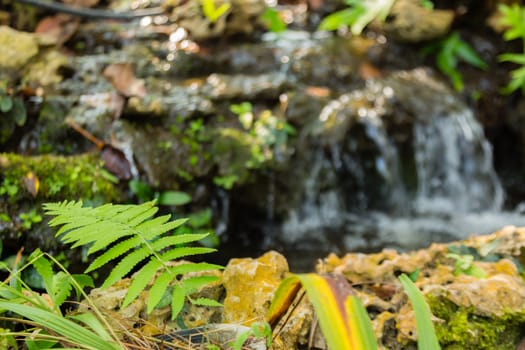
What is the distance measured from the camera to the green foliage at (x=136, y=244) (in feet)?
4.61

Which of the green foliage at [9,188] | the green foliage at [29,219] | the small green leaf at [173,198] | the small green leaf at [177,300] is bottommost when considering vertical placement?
the small green leaf at [173,198]

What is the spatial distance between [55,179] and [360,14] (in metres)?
5.01

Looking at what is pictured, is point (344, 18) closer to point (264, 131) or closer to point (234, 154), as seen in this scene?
point (264, 131)

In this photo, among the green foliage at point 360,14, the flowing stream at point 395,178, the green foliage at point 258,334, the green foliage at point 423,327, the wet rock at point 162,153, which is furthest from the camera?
the green foliage at point 360,14

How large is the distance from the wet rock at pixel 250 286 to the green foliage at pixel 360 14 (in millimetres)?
4855

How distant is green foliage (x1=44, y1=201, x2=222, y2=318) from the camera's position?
4.61 feet

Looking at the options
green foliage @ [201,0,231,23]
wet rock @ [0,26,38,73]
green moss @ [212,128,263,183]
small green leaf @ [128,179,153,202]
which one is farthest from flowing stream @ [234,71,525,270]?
wet rock @ [0,26,38,73]

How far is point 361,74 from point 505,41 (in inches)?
104

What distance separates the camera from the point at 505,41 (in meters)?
6.57

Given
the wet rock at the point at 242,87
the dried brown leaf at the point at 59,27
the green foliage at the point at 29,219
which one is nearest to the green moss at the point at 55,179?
the green foliage at the point at 29,219

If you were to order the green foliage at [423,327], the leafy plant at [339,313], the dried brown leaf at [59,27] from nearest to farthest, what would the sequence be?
1. the leafy plant at [339,313]
2. the green foliage at [423,327]
3. the dried brown leaf at [59,27]

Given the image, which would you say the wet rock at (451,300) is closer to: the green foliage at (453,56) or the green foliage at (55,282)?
the green foliage at (55,282)

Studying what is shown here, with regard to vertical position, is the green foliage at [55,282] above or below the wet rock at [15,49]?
below

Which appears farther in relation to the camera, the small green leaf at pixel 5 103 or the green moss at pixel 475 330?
the small green leaf at pixel 5 103
